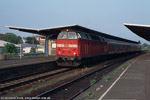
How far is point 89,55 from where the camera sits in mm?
19578

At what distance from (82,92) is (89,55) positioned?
36.1 ft

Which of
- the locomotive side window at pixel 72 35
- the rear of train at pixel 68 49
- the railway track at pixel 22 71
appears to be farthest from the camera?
the locomotive side window at pixel 72 35

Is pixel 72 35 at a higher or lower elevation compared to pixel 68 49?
higher

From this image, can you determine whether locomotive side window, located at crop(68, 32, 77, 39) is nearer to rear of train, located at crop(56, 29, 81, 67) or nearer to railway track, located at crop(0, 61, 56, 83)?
rear of train, located at crop(56, 29, 81, 67)

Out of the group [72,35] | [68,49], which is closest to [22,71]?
[68,49]

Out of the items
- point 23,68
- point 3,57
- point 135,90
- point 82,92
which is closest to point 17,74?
point 23,68

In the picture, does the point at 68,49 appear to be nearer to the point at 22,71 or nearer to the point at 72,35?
the point at 72,35

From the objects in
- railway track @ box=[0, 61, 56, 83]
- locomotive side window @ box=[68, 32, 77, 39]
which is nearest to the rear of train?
locomotive side window @ box=[68, 32, 77, 39]

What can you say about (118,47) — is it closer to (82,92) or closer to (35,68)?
(35,68)

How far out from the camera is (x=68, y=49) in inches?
683

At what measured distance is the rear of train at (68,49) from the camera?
Answer: 17016 millimetres

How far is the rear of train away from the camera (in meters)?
17.0

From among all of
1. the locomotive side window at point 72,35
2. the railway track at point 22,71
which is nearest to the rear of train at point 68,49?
the locomotive side window at point 72,35

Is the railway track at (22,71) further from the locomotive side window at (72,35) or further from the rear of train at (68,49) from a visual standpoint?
the locomotive side window at (72,35)
